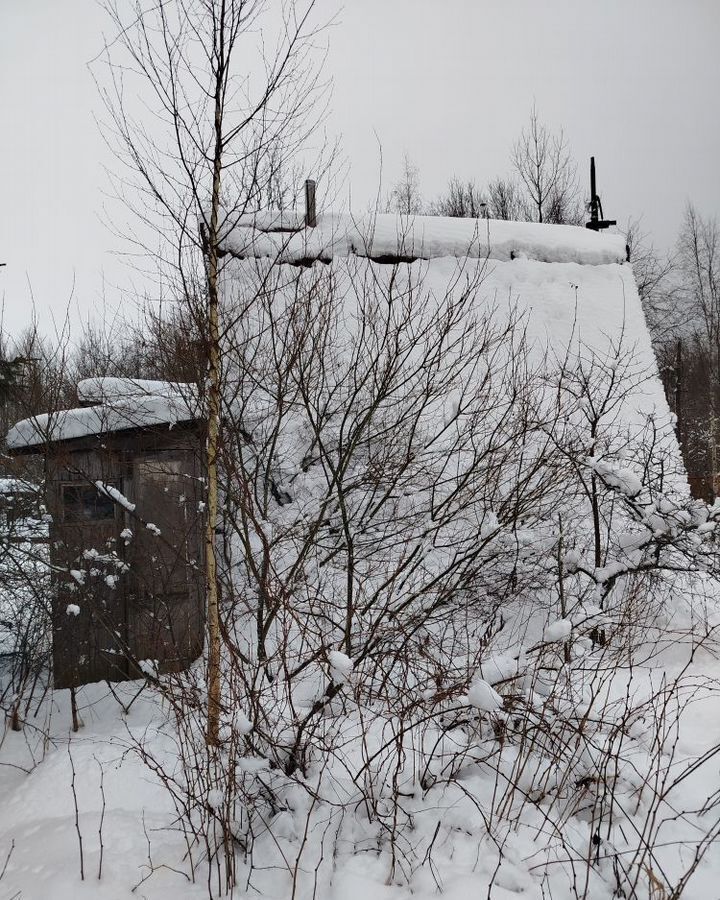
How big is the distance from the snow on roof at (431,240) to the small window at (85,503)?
11.8ft

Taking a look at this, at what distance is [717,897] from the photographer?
232 centimetres

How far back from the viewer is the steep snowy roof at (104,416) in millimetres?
5562

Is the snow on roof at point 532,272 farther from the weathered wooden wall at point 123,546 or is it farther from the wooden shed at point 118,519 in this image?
the weathered wooden wall at point 123,546

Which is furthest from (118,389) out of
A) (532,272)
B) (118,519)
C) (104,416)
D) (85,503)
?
(532,272)

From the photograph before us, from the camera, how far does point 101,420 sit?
556 cm

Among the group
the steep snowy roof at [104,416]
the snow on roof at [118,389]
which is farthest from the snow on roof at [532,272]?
the steep snowy roof at [104,416]

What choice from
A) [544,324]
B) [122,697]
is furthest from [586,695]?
[544,324]

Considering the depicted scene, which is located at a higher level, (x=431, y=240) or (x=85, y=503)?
(x=431, y=240)

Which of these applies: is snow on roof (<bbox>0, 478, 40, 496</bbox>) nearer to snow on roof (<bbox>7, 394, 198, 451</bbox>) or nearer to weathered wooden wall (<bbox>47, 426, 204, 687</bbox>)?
weathered wooden wall (<bbox>47, 426, 204, 687</bbox>)

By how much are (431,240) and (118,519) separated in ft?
19.3

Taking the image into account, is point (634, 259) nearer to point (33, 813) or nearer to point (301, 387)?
point (301, 387)

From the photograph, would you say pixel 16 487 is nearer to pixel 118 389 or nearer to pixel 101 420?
pixel 101 420

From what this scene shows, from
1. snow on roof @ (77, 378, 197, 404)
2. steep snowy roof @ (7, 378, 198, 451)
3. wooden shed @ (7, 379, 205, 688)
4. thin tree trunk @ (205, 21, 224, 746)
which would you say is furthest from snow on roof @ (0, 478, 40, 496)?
thin tree trunk @ (205, 21, 224, 746)

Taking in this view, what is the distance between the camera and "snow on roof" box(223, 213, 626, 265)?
27.8ft
